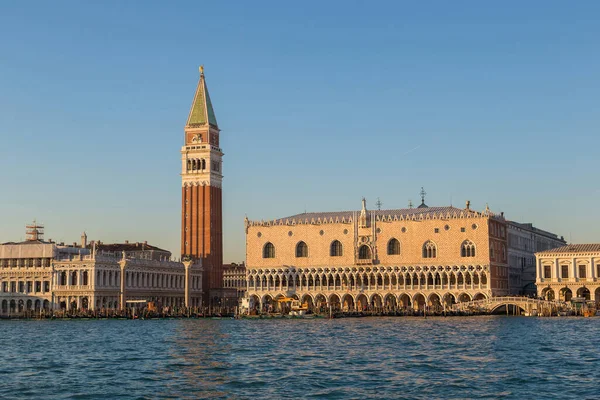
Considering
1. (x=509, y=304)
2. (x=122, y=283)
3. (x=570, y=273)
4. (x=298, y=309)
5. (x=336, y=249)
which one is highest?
(x=336, y=249)

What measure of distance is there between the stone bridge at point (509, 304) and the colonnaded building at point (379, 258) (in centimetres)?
377

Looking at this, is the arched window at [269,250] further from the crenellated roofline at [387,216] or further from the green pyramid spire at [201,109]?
the green pyramid spire at [201,109]

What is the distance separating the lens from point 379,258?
94938 mm

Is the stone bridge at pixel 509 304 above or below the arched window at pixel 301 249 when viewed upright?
below

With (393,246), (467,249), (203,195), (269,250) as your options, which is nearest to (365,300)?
(393,246)

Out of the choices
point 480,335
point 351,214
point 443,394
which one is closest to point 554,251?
point 351,214

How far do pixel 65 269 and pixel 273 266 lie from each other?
22836mm

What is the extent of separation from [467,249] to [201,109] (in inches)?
1623

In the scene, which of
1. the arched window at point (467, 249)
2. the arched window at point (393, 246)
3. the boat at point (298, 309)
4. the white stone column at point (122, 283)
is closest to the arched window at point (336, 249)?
the arched window at point (393, 246)

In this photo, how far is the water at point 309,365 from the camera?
2981 cm

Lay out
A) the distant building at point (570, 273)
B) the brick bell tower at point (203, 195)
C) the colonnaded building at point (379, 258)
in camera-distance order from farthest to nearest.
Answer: the brick bell tower at point (203, 195) → the colonnaded building at point (379, 258) → the distant building at point (570, 273)

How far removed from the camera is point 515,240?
4016 inches

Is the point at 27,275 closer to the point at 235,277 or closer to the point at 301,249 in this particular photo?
the point at 301,249

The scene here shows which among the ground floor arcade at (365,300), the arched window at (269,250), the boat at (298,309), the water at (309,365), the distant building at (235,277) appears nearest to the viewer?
the water at (309,365)
